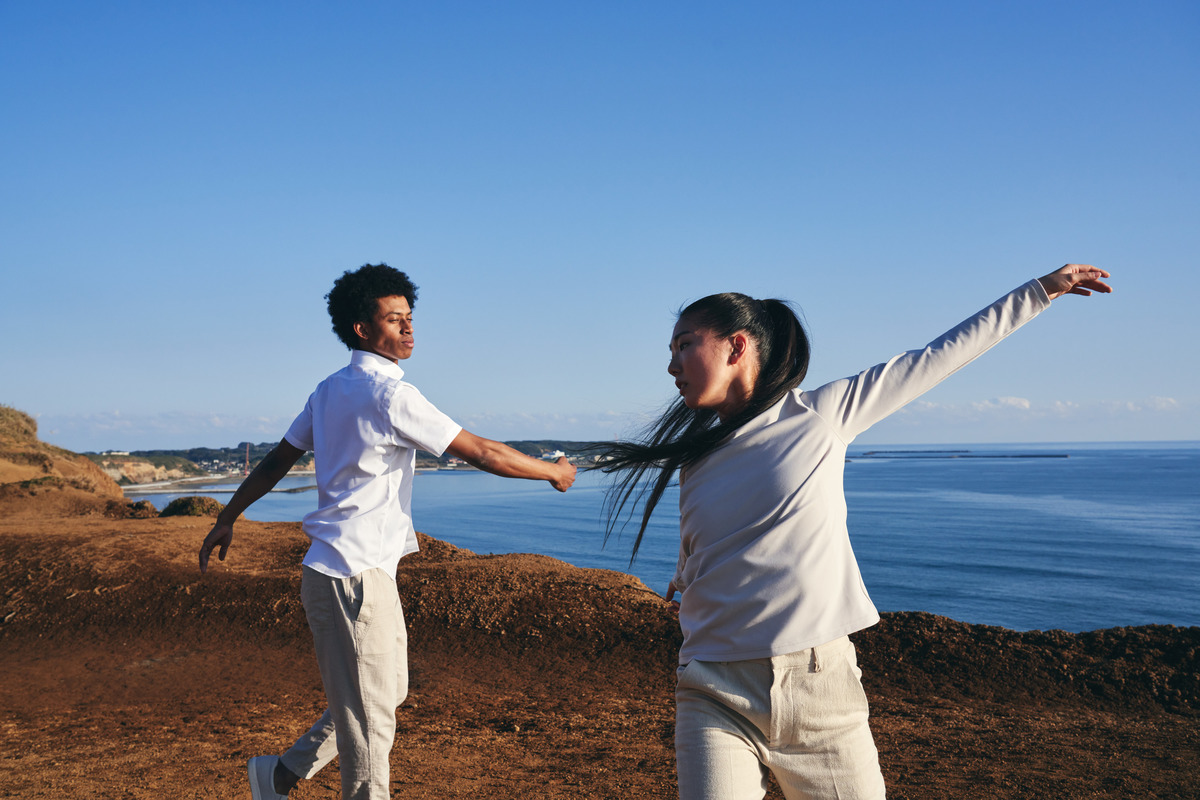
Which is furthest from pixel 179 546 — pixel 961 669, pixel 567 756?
pixel 961 669

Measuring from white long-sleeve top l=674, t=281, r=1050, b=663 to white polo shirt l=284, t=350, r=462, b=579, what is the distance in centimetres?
125

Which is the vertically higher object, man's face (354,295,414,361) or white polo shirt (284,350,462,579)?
man's face (354,295,414,361)

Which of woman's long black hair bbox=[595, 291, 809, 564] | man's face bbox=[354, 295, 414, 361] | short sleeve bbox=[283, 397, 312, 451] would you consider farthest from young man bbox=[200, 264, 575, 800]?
woman's long black hair bbox=[595, 291, 809, 564]

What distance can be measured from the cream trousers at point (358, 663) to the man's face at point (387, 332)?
0.94 m

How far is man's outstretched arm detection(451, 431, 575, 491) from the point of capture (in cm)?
318

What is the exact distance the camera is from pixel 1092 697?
22.1ft

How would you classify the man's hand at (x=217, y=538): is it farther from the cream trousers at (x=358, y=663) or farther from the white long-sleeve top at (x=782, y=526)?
the white long-sleeve top at (x=782, y=526)

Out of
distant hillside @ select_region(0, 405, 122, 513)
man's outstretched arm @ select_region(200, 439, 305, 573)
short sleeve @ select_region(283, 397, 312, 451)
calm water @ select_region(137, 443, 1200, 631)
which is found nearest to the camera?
short sleeve @ select_region(283, 397, 312, 451)

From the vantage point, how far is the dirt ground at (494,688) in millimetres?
4941

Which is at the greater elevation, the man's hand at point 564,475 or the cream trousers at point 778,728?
the man's hand at point 564,475

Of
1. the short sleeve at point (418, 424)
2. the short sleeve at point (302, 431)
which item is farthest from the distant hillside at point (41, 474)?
the short sleeve at point (418, 424)

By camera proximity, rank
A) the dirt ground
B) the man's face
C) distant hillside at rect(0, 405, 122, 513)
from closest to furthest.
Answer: the man's face, the dirt ground, distant hillside at rect(0, 405, 122, 513)

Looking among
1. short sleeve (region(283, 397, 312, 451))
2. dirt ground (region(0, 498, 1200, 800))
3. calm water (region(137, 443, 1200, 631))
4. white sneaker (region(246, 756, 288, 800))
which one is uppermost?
short sleeve (region(283, 397, 312, 451))

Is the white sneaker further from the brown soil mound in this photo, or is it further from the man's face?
the man's face
